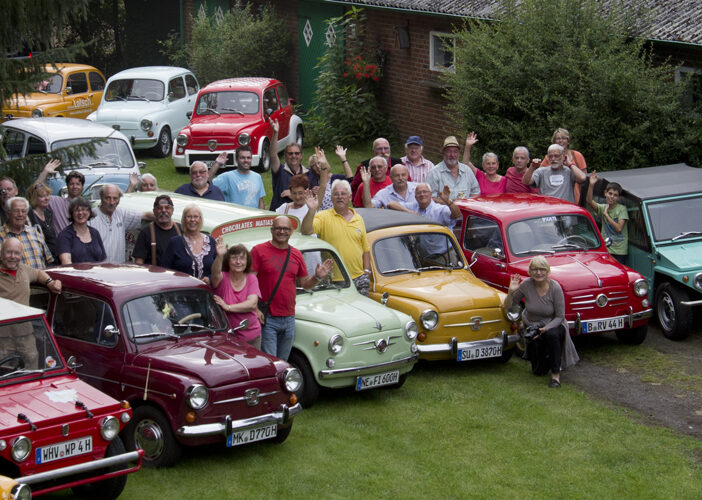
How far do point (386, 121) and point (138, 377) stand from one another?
1625 cm

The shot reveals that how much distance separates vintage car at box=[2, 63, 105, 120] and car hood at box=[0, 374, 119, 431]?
15526mm

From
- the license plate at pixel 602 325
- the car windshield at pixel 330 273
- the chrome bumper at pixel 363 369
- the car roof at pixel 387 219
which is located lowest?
the license plate at pixel 602 325

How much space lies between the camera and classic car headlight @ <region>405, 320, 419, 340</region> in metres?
10.2

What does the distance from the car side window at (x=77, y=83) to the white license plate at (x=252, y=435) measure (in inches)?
714

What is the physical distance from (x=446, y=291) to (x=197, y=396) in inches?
152

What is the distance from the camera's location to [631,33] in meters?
16.0

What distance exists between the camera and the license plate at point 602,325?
11.4m

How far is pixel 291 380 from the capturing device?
874 cm

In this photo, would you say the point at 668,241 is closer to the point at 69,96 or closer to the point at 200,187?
the point at 200,187

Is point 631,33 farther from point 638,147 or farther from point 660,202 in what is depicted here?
point 660,202

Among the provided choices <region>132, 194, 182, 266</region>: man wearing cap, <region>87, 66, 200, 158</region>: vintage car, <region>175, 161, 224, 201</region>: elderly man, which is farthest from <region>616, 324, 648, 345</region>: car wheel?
<region>87, 66, 200, 158</region>: vintage car

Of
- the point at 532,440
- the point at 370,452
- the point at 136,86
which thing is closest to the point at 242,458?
the point at 370,452

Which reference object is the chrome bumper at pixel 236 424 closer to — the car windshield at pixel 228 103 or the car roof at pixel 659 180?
the car roof at pixel 659 180

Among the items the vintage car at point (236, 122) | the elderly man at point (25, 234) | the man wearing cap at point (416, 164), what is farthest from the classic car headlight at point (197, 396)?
the vintage car at point (236, 122)
